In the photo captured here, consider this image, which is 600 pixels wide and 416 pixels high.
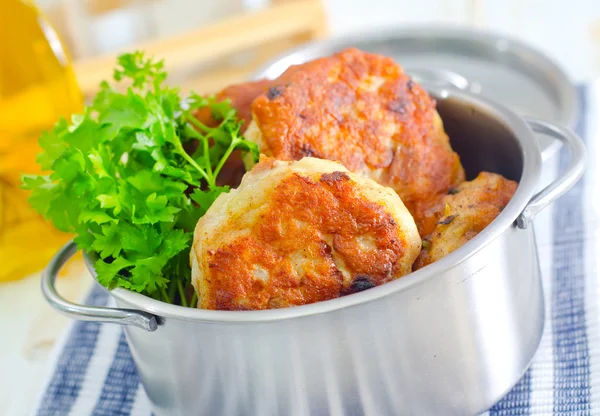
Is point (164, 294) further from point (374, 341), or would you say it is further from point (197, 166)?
point (374, 341)

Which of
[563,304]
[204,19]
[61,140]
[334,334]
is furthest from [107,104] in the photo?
[204,19]

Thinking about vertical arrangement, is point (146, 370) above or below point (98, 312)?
below

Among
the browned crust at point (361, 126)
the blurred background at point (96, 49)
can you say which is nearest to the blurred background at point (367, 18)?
the blurred background at point (96, 49)

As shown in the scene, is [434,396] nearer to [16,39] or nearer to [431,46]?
[16,39]

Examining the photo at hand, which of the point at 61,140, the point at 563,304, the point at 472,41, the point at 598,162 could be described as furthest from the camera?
the point at 472,41

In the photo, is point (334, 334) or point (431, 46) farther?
point (431, 46)

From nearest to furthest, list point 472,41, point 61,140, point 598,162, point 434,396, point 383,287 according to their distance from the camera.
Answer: point 383,287 → point 434,396 → point 61,140 → point 598,162 → point 472,41
